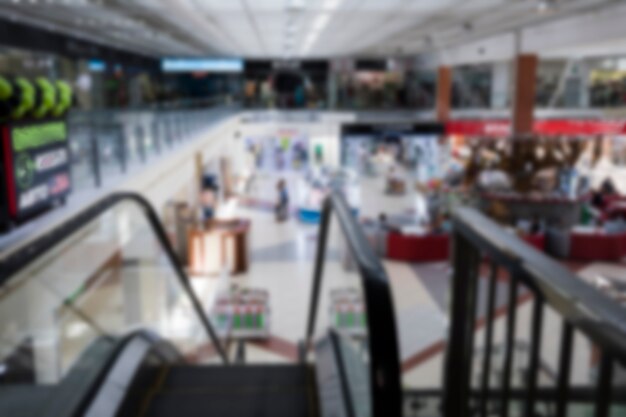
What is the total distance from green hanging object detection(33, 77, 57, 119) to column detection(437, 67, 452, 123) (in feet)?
72.3

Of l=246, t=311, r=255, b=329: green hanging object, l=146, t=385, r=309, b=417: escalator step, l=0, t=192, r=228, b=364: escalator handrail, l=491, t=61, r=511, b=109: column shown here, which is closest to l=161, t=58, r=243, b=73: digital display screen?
l=491, t=61, r=511, b=109: column

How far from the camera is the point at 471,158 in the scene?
75.1 feet

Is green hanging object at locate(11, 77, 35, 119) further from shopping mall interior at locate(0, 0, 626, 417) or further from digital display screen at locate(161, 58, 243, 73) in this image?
digital display screen at locate(161, 58, 243, 73)

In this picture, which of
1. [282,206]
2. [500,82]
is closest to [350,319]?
[282,206]

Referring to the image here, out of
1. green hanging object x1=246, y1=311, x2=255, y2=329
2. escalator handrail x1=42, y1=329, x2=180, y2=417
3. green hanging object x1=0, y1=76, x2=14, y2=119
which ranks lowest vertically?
green hanging object x1=246, y1=311, x2=255, y2=329

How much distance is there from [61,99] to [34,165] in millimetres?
925

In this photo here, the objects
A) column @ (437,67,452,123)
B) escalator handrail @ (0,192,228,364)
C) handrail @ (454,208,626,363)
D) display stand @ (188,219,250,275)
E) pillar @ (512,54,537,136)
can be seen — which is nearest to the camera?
handrail @ (454,208,626,363)

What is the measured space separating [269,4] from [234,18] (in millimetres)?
2549

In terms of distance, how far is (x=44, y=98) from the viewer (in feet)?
19.5

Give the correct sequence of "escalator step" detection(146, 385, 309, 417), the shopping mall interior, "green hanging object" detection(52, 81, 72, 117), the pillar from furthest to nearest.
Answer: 1. the pillar
2. "green hanging object" detection(52, 81, 72, 117)
3. "escalator step" detection(146, 385, 309, 417)
4. the shopping mall interior

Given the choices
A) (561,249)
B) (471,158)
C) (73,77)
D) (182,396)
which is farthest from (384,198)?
(182,396)

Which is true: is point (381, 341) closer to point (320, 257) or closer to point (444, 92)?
point (320, 257)

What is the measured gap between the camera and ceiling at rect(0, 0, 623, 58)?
35.5ft

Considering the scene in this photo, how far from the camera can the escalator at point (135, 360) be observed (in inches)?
84.0
